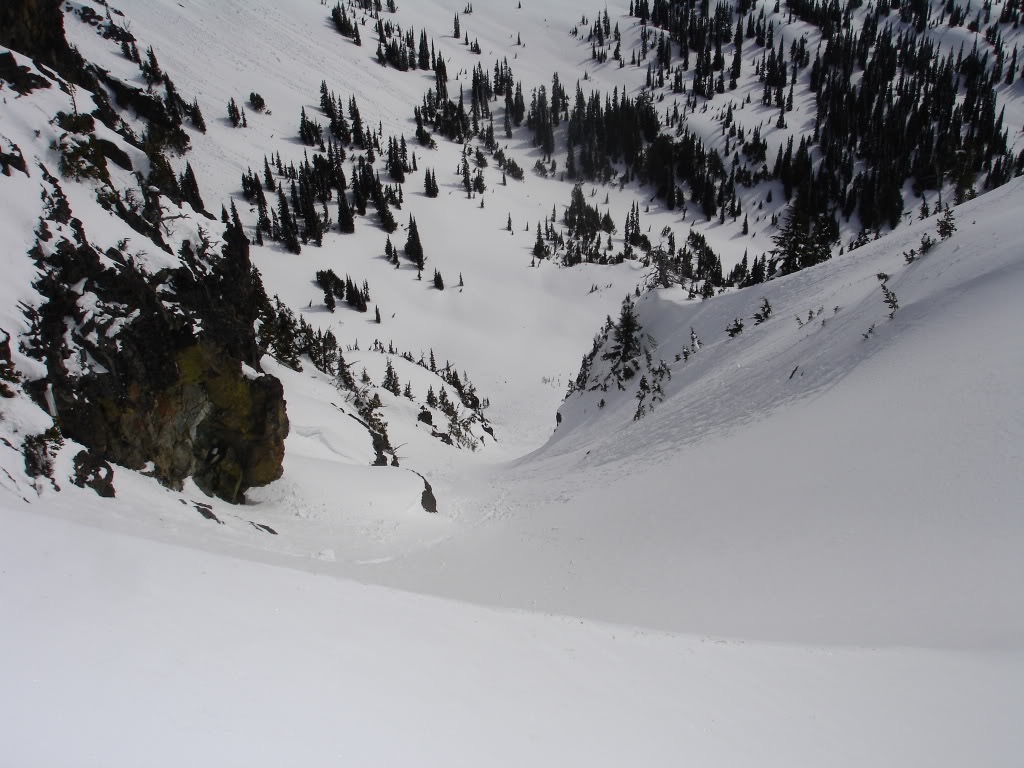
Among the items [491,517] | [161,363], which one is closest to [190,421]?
[161,363]

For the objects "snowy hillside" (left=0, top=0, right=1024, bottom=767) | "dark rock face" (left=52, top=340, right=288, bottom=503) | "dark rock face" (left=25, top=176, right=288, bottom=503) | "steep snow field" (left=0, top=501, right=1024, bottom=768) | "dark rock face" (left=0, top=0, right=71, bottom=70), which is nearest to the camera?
"steep snow field" (left=0, top=501, right=1024, bottom=768)

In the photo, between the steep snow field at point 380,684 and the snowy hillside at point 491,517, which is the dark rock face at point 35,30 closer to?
the snowy hillside at point 491,517

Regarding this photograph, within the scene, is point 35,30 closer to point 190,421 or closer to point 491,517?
point 190,421

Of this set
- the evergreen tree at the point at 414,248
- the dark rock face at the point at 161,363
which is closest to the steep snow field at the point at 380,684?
the dark rock face at the point at 161,363

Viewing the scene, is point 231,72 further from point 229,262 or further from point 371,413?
point 229,262

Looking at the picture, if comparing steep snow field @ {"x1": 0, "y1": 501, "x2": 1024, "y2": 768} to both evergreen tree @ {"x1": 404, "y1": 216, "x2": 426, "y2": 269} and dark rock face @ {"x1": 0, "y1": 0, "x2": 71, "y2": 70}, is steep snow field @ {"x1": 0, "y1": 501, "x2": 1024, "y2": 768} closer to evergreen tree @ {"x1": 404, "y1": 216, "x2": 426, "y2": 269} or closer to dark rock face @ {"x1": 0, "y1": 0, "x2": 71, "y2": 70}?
dark rock face @ {"x1": 0, "y1": 0, "x2": 71, "y2": 70}

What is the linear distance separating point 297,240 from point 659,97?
106445 millimetres

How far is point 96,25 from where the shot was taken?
74625 mm

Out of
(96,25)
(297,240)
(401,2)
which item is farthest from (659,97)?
(96,25)

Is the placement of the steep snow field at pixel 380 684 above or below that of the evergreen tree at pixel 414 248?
below

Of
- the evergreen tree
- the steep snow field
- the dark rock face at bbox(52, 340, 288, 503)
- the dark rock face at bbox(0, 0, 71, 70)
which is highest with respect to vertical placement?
the evergreen tree

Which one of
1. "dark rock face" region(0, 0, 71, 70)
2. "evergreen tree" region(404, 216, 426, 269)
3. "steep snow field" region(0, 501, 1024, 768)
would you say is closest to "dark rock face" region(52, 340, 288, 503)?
"steep snow field" region(0, 501, 1024, 768)

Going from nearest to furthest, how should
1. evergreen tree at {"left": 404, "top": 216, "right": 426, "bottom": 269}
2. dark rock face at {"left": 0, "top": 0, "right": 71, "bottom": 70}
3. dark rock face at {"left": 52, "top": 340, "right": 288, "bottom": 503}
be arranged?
dark rock face at {"left": 52, "top": 340, "right": 288, "bottom": 503}, dark rock face at {"left": 0, "top": 0, "right": 71, "bottom": 70}, evergreen tree at {"left": 404, "top": 216, "right": 426, "bottom": 269}

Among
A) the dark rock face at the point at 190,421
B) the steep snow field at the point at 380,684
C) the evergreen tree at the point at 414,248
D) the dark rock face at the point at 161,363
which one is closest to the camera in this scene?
the steep snow field at the point at 380,684
